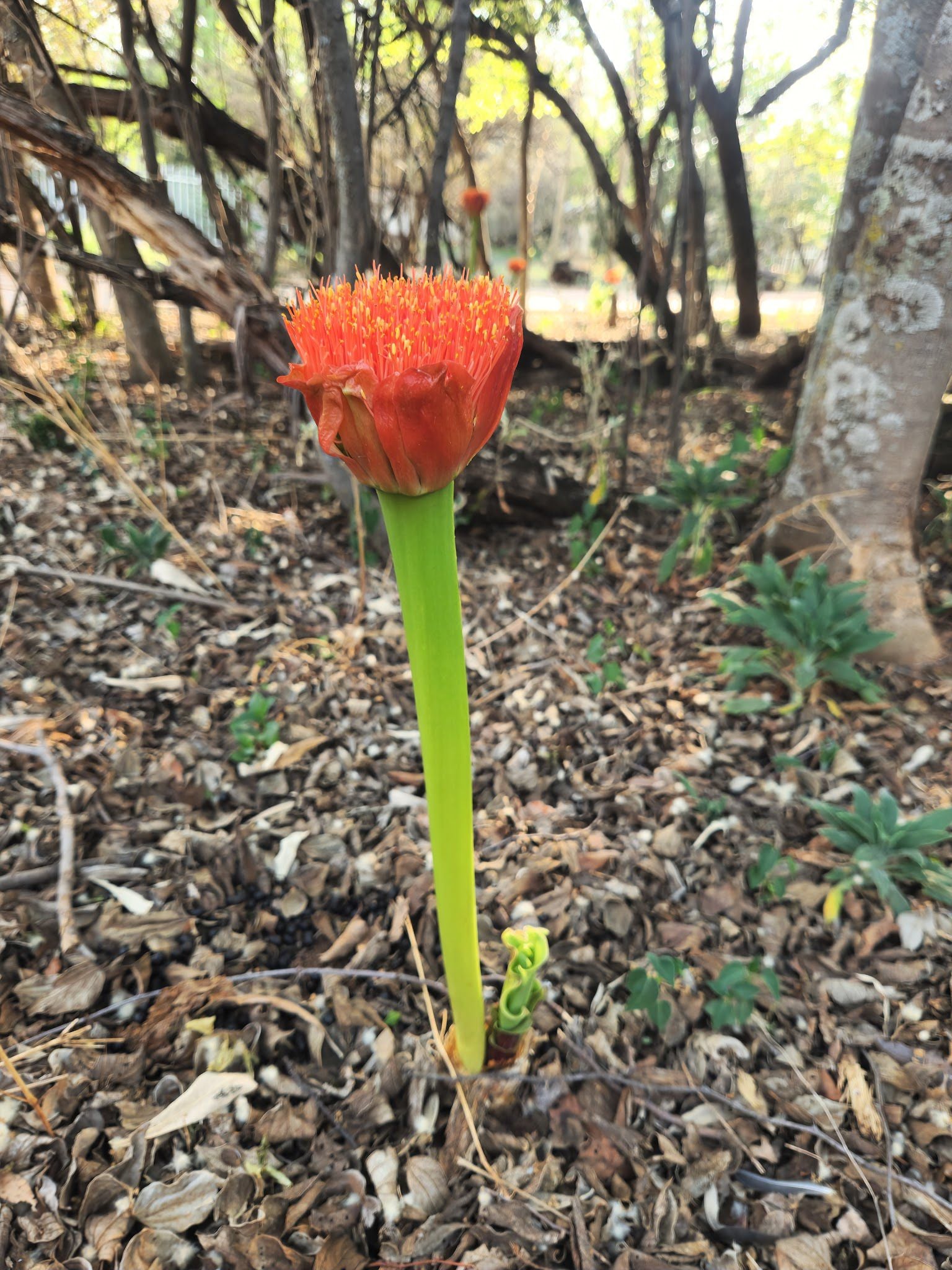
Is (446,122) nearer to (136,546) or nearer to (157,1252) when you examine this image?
(136,546)

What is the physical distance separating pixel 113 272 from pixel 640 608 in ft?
7.58

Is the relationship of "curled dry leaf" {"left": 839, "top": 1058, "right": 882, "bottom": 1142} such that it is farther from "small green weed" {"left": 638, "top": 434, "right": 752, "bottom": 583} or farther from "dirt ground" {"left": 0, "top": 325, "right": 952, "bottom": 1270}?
"small green weed" {"left": 638, "top": 434, "right": 752, "bottom": 583}

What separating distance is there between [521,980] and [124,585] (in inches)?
73.1

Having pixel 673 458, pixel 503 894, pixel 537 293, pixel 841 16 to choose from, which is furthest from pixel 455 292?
pixel 537 293

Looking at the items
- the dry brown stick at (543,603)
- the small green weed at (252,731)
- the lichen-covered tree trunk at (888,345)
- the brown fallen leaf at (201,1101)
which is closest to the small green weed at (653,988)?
the brown fallen leaf at (201,1101)

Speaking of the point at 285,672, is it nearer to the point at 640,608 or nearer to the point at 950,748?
the point at 640,608

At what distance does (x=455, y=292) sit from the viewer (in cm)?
69

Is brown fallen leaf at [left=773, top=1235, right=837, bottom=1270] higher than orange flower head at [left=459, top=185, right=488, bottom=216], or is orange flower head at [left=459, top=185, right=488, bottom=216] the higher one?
orange flower head at [left=459, top=185, right=488, bottom=216]

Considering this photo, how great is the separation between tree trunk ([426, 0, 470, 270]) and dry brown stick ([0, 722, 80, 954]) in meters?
1.60

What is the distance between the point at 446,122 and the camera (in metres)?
2.11

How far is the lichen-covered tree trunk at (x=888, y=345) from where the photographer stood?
1.89m

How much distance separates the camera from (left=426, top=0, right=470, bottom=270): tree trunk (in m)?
1.97

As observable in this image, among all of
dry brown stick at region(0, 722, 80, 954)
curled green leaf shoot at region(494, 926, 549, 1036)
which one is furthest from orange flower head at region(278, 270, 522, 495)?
dry brown stick at region(0, 722, 80, 954)

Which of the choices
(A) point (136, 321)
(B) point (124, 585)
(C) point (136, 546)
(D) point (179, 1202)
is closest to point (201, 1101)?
(D) point (179, 1202)
